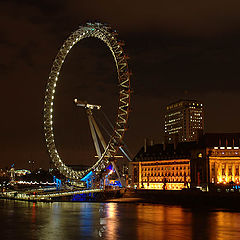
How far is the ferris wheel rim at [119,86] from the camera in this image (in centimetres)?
6244

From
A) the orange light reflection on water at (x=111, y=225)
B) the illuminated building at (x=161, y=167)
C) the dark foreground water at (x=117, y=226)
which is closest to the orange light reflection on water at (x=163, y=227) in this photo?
the dark foreground water at (x=117, y=226)

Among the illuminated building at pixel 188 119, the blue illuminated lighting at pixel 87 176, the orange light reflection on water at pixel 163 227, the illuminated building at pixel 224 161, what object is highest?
the illuminated building at pixel 188 119

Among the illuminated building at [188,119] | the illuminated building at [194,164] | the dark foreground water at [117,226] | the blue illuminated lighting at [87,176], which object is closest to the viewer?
the dark foreground water at [117,226]

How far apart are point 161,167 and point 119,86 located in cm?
3957

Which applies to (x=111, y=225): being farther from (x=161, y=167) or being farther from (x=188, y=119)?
A: (x=188, y=119)

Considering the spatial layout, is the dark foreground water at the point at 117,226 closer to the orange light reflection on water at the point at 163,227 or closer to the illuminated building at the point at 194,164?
the orange light reflection on water at the point at 163,227

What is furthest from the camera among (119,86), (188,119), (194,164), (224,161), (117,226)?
(188,119)

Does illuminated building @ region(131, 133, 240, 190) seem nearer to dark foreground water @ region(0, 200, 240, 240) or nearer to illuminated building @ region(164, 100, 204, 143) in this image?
dark foreground water @ region(0, 200, 240, 240)

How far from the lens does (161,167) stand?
331ft

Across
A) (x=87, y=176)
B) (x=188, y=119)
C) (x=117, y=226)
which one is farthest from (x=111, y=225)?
(x=188, y=119)

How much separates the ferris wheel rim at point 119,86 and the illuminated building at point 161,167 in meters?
26.3

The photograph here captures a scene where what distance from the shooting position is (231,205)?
6072 cm

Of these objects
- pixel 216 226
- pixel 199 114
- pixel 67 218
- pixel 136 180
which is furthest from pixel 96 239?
pixel 199 114

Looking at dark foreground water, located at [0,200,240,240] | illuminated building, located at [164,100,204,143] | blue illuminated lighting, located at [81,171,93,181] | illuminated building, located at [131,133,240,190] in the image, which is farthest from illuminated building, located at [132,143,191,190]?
illuminated building, located at [164,100,204,143]
